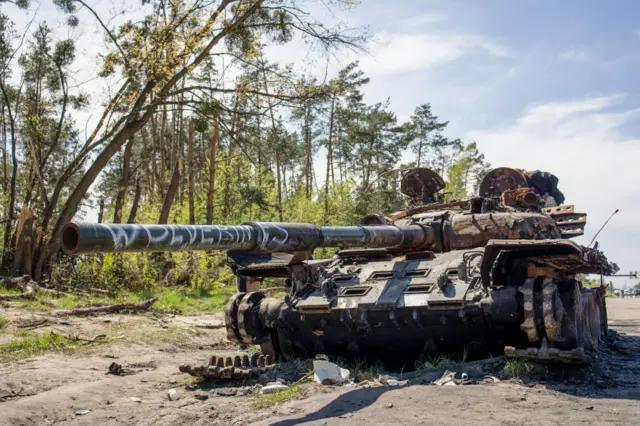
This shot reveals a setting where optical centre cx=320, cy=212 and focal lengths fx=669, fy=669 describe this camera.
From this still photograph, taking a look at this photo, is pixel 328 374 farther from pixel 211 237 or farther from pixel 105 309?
pixel 105 309

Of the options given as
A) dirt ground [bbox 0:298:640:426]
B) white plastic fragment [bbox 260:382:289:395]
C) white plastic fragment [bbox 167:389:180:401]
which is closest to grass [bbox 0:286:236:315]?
dirt ground [bbox 0:298:640:426]

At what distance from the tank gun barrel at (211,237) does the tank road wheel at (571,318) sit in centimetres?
204

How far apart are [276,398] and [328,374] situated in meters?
0.91

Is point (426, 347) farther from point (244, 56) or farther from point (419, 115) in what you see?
point (419, 115)

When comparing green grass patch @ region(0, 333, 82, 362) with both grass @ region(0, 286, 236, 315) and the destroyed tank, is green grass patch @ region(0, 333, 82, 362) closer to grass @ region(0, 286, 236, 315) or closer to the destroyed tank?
the destroyed tank

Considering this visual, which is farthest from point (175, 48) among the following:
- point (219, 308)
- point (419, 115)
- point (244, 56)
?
point (419, 115)

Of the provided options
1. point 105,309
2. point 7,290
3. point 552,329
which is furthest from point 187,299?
point 552,329

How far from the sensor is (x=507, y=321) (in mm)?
6918

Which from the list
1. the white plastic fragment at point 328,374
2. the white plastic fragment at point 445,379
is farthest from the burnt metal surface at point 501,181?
the white plastic fragment at point 328,374

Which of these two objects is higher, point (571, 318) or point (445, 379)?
point (571, 318)

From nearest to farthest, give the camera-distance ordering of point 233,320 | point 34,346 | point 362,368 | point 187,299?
point 362,368, point 233,320, point 34,346, point 187,299

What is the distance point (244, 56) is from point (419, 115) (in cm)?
2836

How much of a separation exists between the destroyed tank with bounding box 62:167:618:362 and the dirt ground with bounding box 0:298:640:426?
629 millimetres

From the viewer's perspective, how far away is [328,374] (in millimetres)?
7105
